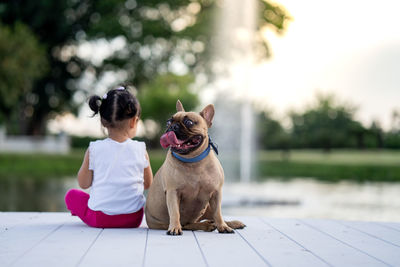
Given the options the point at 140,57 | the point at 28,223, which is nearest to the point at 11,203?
the point at 28,223

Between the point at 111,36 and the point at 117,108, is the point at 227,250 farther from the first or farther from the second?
the point at 111,36

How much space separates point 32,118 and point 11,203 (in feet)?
62.0

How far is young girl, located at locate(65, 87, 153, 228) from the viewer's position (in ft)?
12.3

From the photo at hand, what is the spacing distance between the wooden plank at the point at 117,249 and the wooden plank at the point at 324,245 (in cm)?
105

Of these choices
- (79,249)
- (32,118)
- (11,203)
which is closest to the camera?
(79,249)

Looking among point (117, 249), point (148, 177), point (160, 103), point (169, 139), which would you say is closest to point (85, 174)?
point (148, 177)

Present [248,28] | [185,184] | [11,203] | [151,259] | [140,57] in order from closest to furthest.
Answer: [151,259] → [185,184] → [11,203] → [248,28] → [140,57]

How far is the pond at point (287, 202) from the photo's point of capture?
33.0ft

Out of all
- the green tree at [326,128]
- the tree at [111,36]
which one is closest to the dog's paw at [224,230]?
the tree at [111,36]

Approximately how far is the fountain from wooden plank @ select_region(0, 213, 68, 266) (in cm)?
1373

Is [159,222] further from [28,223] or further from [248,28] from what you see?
[248,28]

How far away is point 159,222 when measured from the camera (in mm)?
3729

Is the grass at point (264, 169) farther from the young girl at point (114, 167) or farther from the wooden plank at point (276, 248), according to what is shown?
the wooden plank at point (276, 248)

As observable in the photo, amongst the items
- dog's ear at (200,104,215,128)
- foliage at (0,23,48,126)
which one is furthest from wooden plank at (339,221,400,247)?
foliage at (0,23,48,126)
